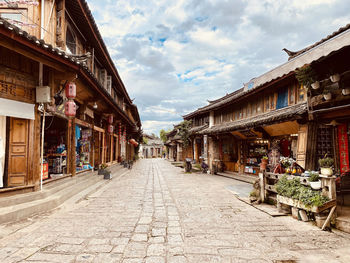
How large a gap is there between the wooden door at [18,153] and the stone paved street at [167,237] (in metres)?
1.37

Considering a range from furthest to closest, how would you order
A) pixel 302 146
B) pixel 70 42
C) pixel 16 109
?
pixel 70 42
pixel 302 146
pixel 16 109

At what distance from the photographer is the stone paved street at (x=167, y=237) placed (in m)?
3.16

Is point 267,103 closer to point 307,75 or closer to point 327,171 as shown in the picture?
point 307,75

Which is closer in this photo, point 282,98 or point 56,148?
point 56,148

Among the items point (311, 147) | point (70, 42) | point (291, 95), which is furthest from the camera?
point (291, 95)

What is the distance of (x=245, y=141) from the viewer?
1306 cm

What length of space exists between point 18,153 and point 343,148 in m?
9.62

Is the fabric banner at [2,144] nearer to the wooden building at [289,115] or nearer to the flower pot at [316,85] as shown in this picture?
the wooden building at [289,115]

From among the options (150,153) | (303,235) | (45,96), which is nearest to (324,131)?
(303,235)

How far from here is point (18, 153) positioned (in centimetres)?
541

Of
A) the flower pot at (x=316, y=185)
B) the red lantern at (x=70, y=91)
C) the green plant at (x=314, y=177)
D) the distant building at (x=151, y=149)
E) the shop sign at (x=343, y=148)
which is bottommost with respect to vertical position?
the distant building at (x=151, y=149)

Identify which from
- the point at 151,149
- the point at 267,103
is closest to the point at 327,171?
the point at 267,103

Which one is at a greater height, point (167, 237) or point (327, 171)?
point (327, 171)

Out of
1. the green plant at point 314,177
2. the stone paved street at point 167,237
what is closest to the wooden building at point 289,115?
the green plant at point 314,177
